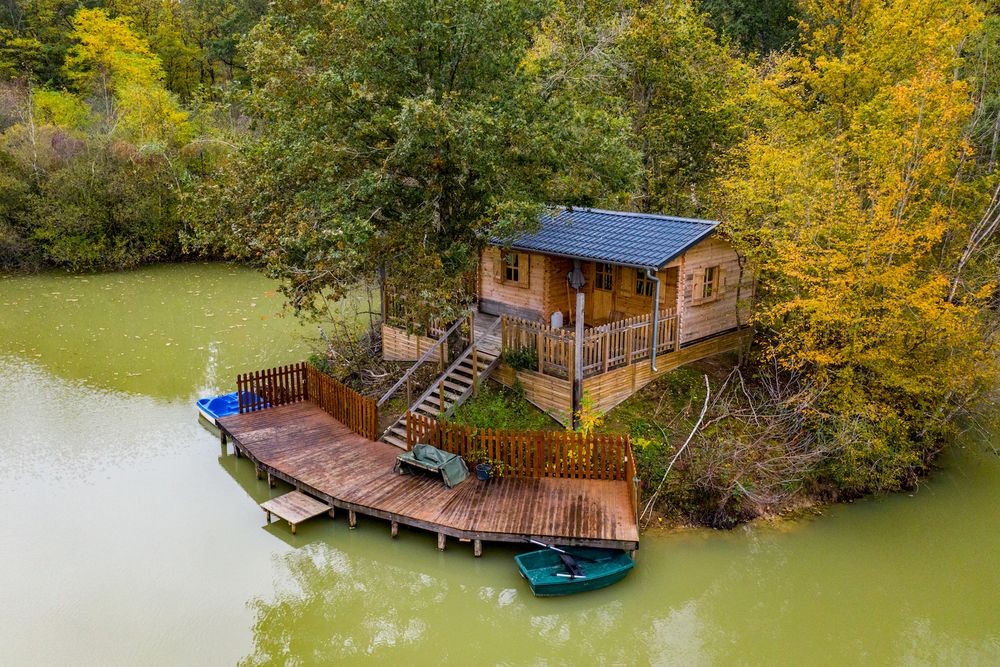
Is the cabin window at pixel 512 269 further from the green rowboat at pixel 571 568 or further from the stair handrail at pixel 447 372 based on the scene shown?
the green rowboat at pixel 571 568

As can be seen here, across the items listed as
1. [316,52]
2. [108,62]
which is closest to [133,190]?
[108,62]

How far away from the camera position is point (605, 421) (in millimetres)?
14812

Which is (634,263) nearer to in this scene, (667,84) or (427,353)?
(427,353)

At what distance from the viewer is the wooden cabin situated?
14.8m

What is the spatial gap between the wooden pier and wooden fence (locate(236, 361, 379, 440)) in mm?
412

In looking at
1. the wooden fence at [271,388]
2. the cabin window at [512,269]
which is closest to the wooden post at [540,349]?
the cabin window at [512,269]

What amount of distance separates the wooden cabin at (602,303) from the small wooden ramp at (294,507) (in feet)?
16.5

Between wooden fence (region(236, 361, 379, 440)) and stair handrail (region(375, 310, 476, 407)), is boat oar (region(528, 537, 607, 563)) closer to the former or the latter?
wooden fence (region(236, 361, 379, 440))

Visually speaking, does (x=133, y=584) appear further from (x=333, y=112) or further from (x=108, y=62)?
(x=108, y=62)

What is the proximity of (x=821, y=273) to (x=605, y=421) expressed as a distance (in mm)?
5218

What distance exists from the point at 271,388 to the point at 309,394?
37.3 inches

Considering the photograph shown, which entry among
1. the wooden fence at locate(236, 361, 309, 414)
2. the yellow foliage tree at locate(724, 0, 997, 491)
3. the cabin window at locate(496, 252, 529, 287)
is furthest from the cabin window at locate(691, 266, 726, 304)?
the wooden fence at locate(236, 361, 309, 414)

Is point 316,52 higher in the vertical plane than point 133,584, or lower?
higher

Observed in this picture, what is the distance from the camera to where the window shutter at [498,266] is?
61.2ft
